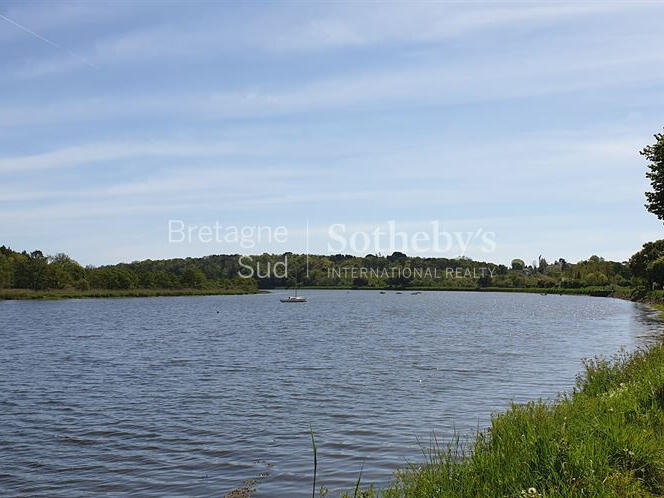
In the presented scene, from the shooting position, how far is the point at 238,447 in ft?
57.7

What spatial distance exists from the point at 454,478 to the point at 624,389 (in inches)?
272

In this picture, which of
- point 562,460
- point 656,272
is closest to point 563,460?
point 562,460

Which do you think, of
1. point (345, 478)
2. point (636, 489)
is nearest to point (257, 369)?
point (345, 478)

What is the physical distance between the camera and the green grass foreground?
346 inches

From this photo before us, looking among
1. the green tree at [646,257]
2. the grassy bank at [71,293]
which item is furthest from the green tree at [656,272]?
the grassy bank at [71,293]

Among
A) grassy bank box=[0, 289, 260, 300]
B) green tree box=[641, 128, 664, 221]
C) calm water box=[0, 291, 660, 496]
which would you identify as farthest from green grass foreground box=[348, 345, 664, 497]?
grassy bank box=[0, 289, 260, 300]

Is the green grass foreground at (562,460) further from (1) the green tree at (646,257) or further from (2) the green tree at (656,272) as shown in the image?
(1) the green tree at (646,257)

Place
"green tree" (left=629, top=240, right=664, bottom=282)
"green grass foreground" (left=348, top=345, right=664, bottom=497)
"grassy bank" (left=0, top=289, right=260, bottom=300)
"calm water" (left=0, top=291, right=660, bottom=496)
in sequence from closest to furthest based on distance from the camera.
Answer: "green grass foreground" (left=348, top=345, right=664, bottom=497)
"calm water" (left=0, top=291, right=660, bottom=496)
"green tree" (left=629, top=240, right=664, bottom=282)
"grassy bank" (left=0, top=289, right=260, bottom=300)

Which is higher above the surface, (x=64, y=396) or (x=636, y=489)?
(x=636, y=489)

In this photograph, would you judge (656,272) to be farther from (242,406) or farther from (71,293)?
(71,293)

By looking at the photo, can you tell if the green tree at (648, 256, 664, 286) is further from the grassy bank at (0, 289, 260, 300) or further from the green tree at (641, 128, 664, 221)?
the grassy bank at (0, 289, 260, 300)

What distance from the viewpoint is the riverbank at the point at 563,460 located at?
8805 mm

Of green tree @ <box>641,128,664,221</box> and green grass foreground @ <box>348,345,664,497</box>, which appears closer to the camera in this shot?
green grass foreground @ <box>348,345,664,497</box>

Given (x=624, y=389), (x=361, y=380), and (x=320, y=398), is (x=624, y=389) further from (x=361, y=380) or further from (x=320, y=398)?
(x=361, y=380)
